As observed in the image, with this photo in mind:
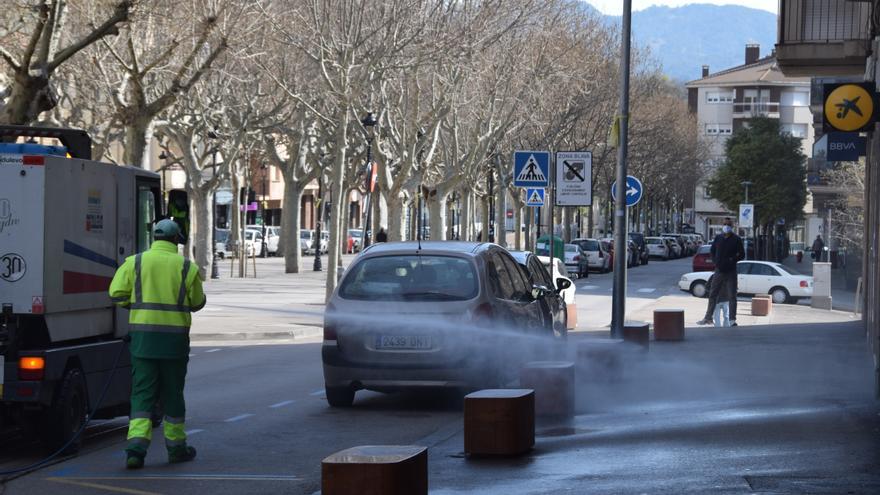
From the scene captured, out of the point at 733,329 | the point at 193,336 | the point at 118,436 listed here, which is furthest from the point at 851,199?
the point at 118,436

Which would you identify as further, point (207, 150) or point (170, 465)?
point (207, 150)

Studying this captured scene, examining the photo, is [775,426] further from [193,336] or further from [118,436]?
[193,336]

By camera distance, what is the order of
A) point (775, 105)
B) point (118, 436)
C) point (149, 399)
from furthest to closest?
1. point (775, 105)
2. point (118, 436)
3. point (149, 399)

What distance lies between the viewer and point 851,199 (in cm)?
4503

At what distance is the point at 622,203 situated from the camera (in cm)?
2139

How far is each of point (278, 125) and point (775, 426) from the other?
3291 cm

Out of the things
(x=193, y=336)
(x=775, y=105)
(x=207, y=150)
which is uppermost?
(x=775, y=105)

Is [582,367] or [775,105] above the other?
[775,105]

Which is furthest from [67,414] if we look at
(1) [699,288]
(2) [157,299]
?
(1) [699,288]

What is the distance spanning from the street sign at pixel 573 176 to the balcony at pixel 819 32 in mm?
4183

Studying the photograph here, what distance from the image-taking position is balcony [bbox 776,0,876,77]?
23.1m

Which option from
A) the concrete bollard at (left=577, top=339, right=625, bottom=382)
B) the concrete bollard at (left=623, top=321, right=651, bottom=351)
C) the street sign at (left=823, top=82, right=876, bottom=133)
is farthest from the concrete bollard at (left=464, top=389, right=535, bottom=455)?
the concrete bollard at (left=623, top=321, right=651, bottom=351)

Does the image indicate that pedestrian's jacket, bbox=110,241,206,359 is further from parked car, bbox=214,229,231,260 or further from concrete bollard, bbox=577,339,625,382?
parked car, bbox=214,229,231,260

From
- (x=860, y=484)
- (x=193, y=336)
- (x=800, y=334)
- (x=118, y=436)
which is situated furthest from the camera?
(x=800, y=334)
